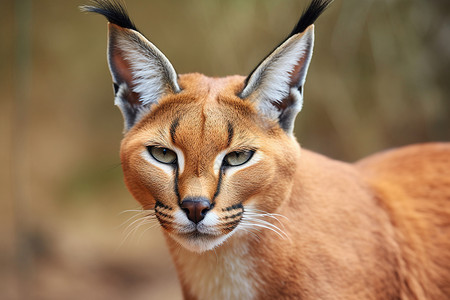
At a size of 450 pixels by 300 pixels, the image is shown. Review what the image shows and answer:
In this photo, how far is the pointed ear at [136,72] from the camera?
122 inches

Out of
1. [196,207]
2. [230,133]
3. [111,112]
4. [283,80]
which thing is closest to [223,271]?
[196,207]

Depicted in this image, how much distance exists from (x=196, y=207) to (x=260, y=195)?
1.51 feet

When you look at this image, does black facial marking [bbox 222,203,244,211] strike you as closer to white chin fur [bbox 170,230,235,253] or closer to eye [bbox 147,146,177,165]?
white chin fur [bbox 170,230,235,253]

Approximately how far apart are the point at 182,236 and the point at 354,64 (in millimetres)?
4728

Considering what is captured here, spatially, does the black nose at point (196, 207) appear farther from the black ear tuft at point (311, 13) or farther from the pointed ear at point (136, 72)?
the black ear tuft at point (311, 13)

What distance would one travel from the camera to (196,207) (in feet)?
8.93

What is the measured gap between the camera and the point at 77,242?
727cm

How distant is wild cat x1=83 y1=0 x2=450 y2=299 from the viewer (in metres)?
2.91

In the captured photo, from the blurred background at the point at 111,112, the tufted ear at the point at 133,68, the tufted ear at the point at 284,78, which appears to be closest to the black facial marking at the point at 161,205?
the tufted ear at the point at 133,68

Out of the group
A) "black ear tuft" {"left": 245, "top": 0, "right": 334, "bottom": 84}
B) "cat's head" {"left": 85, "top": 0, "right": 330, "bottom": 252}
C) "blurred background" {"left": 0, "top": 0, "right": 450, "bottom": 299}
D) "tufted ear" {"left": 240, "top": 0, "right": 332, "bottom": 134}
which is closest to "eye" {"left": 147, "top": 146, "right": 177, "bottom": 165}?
"cat's head" {"left": 85, "top": 0, "right": 330, "bottom": 252}

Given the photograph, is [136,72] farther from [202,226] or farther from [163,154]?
[202,226]

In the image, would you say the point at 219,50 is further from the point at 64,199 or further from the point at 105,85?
the point at 64,199

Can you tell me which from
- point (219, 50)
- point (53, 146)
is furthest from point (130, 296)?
point (219, 50)

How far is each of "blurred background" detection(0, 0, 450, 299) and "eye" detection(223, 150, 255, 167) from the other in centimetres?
369
